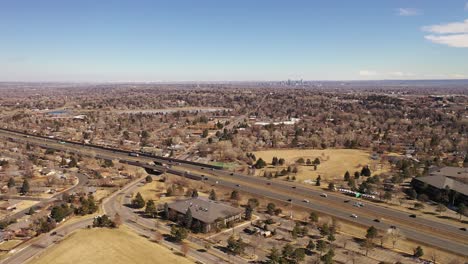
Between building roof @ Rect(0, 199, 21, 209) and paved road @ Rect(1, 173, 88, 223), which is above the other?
building roof @ Rect(0, 199, 21, 209)

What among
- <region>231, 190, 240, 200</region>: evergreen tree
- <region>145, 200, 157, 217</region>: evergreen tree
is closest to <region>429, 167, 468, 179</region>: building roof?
<region>231, 190, 240, 200</region>: evergreen tree

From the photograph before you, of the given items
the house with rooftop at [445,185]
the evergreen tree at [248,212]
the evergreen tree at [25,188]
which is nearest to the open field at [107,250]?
the evergreen tree at [248,212]

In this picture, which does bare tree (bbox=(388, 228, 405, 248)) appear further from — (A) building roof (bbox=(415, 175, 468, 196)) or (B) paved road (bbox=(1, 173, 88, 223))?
(B) paved road (bbox=(1, 173, 88, 223))

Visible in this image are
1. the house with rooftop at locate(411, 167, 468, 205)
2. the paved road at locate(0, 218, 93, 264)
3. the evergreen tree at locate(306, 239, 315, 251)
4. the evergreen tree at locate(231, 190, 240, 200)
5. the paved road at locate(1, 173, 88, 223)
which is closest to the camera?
the paved road at locate(0, 218, 93, 264)

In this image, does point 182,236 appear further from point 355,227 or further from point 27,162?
point 27,162

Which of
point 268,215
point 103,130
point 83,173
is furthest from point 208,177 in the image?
point 103,130

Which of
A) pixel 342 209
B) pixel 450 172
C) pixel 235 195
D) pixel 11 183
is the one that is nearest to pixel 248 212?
pixel 235 195
